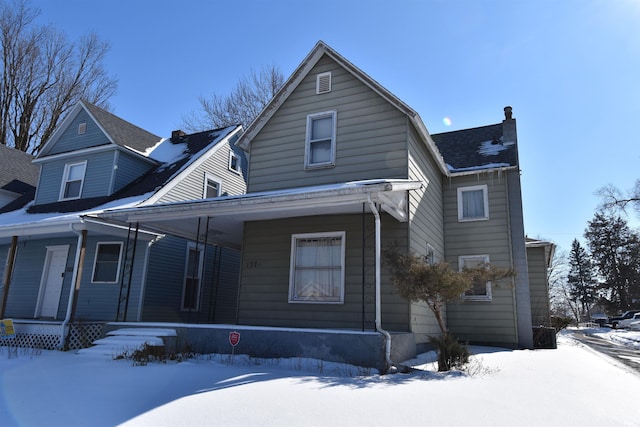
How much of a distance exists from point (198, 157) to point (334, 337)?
10.3m

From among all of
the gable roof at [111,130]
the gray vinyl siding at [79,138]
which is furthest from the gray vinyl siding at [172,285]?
the gray vinyl siding at [79,138]

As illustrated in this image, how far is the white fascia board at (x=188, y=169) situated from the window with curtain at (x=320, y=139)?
17.4 ft

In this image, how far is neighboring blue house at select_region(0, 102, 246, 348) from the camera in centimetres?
1304

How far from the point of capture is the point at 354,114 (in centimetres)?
1108

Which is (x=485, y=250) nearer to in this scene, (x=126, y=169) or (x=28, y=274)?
(x=126, y=169)

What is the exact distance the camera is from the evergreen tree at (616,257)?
1766 inches

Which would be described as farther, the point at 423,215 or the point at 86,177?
the point at 86,177

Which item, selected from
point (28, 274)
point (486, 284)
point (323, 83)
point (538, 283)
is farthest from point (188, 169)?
point (538, 283)

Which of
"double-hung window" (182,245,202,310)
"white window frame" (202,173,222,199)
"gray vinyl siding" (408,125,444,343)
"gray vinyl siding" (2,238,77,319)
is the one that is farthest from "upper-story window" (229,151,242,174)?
"gray vinyl siding" (408,125,444,343)

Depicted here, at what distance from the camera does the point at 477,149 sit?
15.2 m

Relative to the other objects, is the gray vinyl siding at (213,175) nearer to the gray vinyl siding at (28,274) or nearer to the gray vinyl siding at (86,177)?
the gray vinyl siding at (86,177)

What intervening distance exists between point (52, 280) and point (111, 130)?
5.65 m

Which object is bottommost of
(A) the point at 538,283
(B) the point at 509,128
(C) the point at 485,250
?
(A) the point at 538,283

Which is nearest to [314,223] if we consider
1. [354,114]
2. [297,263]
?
[297,263]
